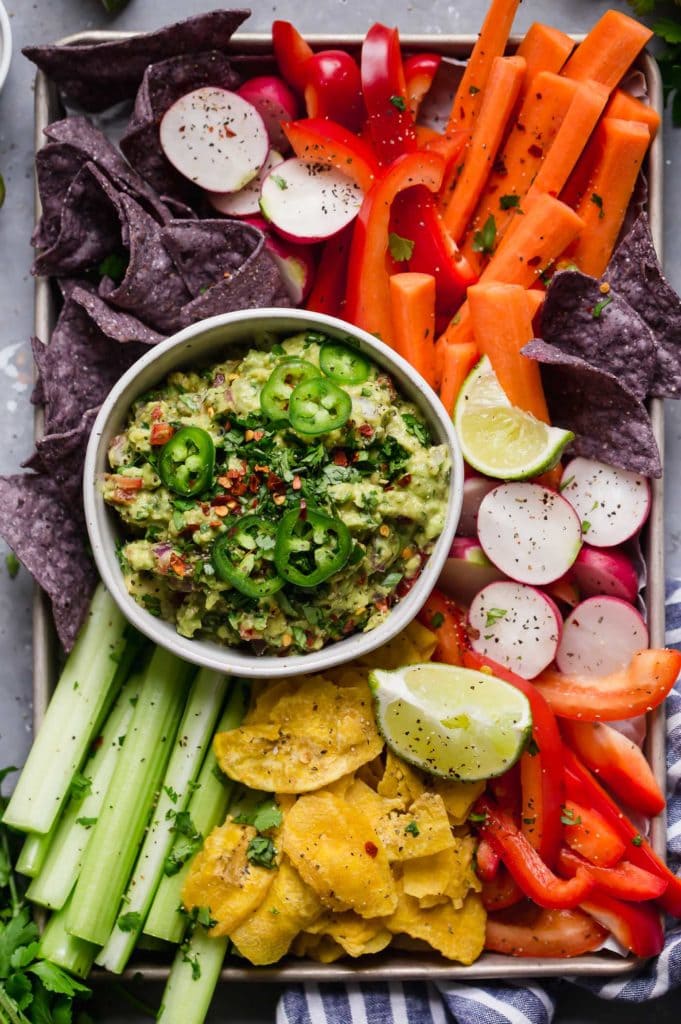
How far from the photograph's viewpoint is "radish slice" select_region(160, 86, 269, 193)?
258cm

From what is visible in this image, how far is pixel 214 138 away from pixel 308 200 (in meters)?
0.26

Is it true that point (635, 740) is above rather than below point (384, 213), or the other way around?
below

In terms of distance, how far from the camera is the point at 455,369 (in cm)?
255

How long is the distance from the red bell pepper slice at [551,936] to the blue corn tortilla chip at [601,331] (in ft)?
3.94

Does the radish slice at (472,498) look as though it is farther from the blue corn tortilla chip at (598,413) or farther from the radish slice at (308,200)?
the radish slice at (308,200)

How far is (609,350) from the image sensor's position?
8.34 ft

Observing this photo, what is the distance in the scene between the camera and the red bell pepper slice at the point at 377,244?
249 centimetres

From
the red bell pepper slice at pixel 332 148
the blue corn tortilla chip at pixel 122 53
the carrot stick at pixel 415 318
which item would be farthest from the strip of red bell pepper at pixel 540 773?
the blue corn tortilla chip at pixel 122 53

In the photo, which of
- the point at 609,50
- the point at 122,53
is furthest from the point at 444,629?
the point at 122,53

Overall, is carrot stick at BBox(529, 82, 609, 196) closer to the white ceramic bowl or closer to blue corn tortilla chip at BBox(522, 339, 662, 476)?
blue corn tortilla chip at BBox(522, 339, 662, 476)

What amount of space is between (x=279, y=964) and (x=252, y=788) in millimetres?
407

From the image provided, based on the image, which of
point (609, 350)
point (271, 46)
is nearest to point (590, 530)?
point (609, 350)

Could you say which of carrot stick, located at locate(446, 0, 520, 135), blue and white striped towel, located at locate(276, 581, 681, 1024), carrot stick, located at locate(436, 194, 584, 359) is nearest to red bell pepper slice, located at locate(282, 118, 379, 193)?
carrot stick, located at locate(446, 0, 520, 135)

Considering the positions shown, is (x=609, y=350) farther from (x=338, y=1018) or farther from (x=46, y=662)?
(x=338, y=1018)
